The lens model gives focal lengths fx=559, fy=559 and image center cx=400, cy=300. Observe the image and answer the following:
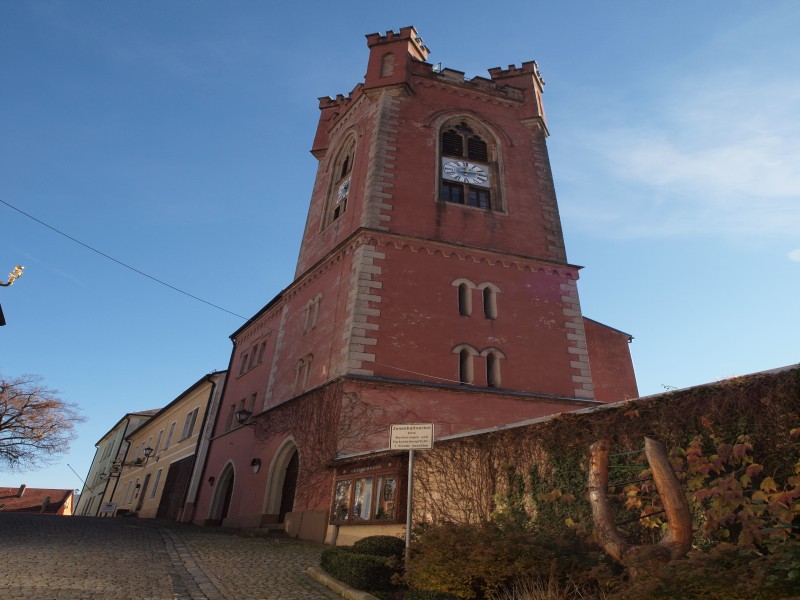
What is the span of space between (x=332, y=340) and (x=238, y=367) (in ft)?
34.5

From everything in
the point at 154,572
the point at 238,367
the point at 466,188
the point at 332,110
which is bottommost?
the point at 154,572

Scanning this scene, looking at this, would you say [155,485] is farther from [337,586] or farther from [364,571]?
[364,571]

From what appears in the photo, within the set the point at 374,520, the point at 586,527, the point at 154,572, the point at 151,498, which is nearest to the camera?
the point at 586,527

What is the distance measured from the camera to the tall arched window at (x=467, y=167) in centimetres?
1859

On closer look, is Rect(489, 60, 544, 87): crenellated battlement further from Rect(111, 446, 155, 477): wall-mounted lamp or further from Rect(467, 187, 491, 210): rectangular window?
Rect(111, 446, 155, 477): wall-mounted lamp

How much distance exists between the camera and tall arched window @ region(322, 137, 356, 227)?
20.0 metres

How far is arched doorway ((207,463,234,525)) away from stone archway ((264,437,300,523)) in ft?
15.3

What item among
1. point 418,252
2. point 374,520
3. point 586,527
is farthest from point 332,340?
point 586,527

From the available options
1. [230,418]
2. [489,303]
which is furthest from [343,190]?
[230,418]

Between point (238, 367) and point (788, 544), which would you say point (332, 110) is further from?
point (788, 544)

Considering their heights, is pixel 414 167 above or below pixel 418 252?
above

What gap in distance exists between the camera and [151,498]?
28.8m

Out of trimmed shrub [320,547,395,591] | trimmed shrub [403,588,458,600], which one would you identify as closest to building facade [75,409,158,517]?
trimmed shrub [320,547,395,591]

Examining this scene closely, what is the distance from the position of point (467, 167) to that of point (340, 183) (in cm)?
486
